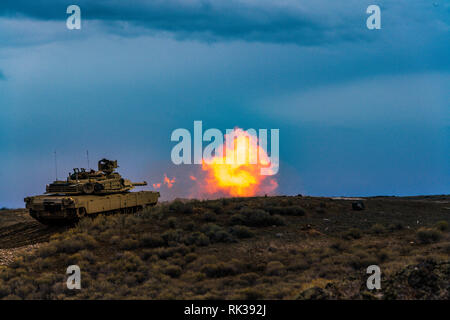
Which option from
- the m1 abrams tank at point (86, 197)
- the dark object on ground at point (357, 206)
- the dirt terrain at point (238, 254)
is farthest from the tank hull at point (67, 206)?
the dark object on ground at point (357, 206)

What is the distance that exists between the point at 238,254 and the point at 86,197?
13.8 m

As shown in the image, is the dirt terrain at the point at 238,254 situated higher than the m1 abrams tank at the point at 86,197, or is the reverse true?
the m1 abrams tank at the point at 86,197

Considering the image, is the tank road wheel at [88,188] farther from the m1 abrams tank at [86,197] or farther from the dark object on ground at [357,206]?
the dark object on ground at [357,206]

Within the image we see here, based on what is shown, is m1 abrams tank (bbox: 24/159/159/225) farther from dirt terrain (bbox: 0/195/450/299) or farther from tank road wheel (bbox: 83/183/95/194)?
dirt terrain (bbox: 0/195/450/299)

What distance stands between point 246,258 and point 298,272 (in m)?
2.88

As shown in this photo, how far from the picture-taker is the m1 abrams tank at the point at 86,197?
93.5ft

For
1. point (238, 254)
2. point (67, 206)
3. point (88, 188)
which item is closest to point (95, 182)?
point (88, 188)

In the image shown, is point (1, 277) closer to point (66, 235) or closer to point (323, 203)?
point (66, 235)

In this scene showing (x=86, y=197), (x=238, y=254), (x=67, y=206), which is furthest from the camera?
(x=86, y=197)

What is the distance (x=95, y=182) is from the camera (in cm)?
3122

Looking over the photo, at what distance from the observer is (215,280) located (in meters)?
16.7

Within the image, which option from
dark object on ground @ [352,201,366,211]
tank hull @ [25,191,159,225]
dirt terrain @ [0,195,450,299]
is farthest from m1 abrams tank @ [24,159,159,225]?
dark object on ground @ [352,201,366,211]

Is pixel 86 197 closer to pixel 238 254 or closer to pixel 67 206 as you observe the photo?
pixel 67 206
